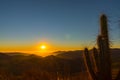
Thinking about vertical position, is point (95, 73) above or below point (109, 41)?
below

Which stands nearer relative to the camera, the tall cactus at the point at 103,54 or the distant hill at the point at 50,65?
the tall cactus at the point at 103,54

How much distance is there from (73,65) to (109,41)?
38.2m

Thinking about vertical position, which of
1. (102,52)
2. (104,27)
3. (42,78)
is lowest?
(42,78)

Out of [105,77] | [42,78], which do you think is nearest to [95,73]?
[105,77]

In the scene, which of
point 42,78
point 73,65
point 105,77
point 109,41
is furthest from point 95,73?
point 73,65

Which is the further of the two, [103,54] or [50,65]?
[50,65]

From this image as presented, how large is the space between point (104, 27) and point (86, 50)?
1.60 meters

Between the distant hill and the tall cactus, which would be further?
the distant hill

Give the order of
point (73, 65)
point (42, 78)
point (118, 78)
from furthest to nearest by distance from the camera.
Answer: point (73, 65), point (42, 78), point (118, 78)

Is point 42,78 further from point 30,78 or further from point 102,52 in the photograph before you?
point 102,52

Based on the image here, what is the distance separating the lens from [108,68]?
14555mm

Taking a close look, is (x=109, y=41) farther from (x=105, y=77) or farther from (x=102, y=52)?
(x=105, y=77)

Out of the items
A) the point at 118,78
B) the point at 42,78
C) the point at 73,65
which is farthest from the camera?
the point at 73,65

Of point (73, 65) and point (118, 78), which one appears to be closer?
point (118, 78)
